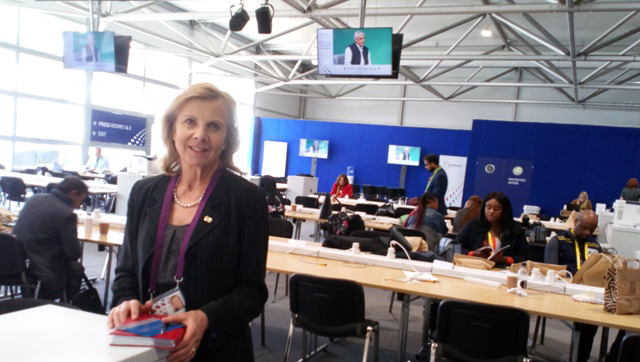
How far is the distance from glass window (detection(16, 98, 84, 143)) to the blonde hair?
10.9 metres

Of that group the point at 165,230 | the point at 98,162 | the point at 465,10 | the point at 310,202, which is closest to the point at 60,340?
the point at 165,230

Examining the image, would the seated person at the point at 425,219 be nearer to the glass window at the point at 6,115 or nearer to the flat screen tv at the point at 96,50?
the flat screen tv at the point at 96,50

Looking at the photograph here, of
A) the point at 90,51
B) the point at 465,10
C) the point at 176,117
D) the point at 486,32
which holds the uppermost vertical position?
the point at 486,32

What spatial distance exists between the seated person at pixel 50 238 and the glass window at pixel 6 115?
8134 mm

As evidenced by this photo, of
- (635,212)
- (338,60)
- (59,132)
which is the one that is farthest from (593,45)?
(59,132)

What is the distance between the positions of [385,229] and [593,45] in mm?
5976

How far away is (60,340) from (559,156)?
13113 millimetres

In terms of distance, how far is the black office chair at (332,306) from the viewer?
9.52 ft

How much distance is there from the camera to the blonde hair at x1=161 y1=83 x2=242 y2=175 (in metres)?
1.36

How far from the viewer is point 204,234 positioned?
128 centimetres

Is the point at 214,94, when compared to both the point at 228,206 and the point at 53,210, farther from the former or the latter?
the point at 53,210

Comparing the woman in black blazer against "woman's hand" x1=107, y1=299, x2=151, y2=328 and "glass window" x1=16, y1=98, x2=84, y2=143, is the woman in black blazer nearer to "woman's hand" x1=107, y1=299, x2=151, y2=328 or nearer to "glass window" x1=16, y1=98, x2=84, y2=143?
"woman's hand" x1=107, y1=299, x2=151, y2=328

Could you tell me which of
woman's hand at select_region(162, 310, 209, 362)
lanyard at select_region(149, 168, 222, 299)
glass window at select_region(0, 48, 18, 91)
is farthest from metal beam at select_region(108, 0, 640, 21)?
woman's hand at select_region(162, 310, 209, 362)

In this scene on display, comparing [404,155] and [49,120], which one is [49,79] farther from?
[404,155]
